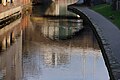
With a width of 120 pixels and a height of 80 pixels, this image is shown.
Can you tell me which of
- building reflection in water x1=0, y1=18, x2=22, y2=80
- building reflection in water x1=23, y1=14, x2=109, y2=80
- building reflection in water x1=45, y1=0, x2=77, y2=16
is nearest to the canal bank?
building reflection in water x1=23, y1=14, x2=109, y2=80

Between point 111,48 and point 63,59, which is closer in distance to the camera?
point 111,48

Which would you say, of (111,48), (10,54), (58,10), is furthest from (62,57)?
(58,10)

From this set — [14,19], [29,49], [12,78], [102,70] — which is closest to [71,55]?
Answer: [29,49]

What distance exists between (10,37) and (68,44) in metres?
4.30

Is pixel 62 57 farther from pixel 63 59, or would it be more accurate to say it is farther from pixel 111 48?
pixel 111 48

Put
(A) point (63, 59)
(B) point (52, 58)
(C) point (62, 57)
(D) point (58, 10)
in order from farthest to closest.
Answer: (D) point (58, 10), (C) point (62, 57), (B) point (52, 58), (A) point (63, 59)

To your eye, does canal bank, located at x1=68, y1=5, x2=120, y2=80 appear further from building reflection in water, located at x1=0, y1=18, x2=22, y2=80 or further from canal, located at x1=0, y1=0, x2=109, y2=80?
building reflection in water, located at x1=0, y1=18, x2=22, y2=80

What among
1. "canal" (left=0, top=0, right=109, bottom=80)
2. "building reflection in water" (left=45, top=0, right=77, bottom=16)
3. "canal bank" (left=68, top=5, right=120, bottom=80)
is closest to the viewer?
"canal bank" (left=68, top=5, right=120, bottom=80)

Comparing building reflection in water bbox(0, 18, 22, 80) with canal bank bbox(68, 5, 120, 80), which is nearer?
canal bank bbox(68, 5, 120, 80)

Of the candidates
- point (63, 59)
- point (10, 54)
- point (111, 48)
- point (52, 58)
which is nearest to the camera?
point (111, 48)

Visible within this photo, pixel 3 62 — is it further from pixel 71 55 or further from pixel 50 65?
pixel 71 55

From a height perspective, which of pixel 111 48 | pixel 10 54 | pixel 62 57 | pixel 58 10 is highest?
pixel 111 48

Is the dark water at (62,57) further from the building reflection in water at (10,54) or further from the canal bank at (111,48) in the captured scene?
the canal bank at (111,48)

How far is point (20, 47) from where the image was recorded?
85.6ft
